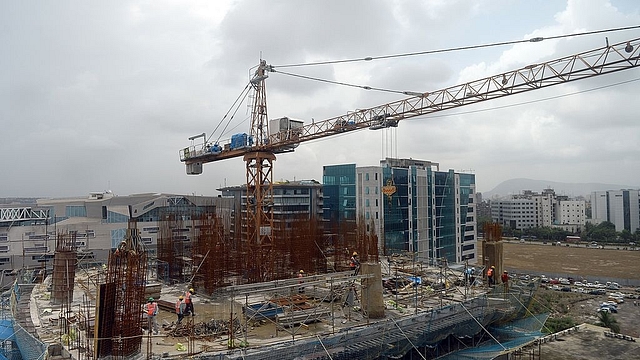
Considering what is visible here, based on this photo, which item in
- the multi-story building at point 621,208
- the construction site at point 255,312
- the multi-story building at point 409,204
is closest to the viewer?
the construction site at point 255,312

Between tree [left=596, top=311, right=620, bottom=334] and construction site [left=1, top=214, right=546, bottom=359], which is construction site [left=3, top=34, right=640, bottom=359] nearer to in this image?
construction site [left=1, top=214, right=546, bottom=359]

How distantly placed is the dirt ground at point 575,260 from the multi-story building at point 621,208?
52.4 feet

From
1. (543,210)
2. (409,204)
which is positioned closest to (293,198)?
(409,204)

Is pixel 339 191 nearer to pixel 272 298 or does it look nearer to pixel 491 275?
pixel 491 275

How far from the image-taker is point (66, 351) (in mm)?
10164

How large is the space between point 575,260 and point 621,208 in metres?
31.8

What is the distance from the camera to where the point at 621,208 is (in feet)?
247

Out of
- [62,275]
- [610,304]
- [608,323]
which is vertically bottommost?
[610,304]

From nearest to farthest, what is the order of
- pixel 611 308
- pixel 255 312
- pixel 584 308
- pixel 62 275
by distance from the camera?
pixel 255 312, pixel 62 275, pixel 611 308, pixel 584 308

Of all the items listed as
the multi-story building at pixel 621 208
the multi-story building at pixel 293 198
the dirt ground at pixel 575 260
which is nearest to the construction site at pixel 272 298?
the multi-story building at pixel 293 198

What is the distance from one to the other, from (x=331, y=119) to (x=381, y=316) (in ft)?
42.8

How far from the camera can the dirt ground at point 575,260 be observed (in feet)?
149

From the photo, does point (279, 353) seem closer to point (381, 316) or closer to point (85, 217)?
point (381, 316)

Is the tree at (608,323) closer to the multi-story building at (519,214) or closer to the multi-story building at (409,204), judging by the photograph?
the multi-story building at (409,204)
